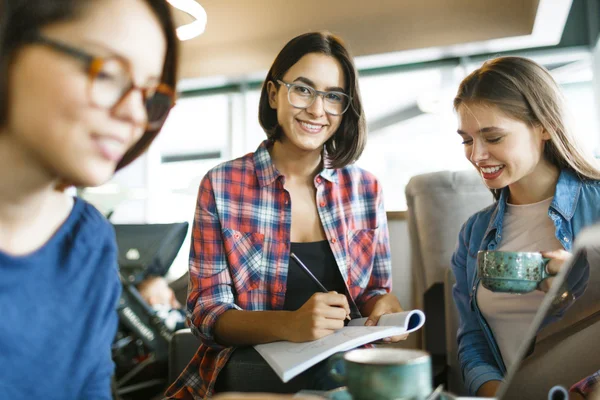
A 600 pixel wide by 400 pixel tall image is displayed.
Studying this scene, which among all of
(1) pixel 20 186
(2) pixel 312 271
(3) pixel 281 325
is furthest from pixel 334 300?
(1) pixel 20 186

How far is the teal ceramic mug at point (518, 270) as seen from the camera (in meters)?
0.77

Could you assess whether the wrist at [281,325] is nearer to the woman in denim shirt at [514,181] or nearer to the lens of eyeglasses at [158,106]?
the woman in denim shirt at [514,181]

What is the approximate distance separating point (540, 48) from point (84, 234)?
5.32 metres

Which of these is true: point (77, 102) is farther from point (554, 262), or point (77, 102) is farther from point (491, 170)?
point (491, 170)

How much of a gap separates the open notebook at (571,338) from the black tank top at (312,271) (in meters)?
0.69

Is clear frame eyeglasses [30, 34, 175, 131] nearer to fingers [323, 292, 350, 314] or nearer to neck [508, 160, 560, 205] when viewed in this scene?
fingers [323, 292, 350, 314]

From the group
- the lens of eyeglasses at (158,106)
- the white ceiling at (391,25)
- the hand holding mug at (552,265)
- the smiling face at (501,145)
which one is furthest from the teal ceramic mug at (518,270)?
the white ceiling at (391,25)

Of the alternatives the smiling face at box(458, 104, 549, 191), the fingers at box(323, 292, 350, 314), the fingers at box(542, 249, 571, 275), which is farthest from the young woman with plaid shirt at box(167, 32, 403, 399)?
the fingers at box(542, 249, 571, 275)

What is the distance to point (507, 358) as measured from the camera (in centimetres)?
Result: 112

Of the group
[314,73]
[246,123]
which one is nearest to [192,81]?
[246,123]

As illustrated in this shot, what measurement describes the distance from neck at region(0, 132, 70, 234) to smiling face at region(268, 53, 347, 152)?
772 millimetres

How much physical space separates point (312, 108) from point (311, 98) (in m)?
0.03

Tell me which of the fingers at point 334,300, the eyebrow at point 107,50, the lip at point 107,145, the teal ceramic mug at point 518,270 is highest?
the eyebrow at point 107,50

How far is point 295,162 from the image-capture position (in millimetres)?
1416
